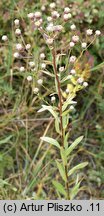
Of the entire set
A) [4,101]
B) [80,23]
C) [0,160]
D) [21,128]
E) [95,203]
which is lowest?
[95,203]

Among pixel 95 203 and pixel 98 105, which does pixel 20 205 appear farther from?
pixel 98 105

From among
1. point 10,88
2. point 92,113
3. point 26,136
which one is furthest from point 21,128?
point 92,113

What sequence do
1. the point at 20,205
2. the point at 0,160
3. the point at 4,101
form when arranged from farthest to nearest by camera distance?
the point at 4,101 < the point at 0,160 < the point at 20,205

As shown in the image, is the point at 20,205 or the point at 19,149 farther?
the point at 19,149

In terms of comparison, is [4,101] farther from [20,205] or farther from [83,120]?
[20,205]

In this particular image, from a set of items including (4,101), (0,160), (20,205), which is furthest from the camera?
(4,101)

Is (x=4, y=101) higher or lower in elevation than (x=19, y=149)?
higher
